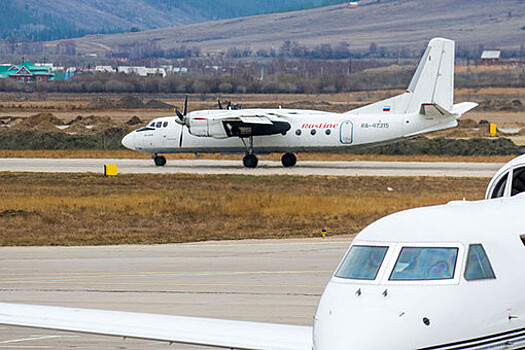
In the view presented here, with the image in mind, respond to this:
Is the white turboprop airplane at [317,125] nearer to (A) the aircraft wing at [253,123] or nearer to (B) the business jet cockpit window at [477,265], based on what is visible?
(A) the aircraft wing at [253,123]

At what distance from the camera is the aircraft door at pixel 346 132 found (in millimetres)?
57031

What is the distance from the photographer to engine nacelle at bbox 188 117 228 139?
5856 cm

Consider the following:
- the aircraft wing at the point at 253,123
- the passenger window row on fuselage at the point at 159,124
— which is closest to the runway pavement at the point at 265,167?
the aircraft wing at the point at 253,123

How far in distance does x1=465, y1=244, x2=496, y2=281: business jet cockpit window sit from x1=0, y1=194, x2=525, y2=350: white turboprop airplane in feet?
0.04

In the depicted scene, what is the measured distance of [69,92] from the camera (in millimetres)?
178250

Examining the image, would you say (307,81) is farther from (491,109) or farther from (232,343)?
(232,343)

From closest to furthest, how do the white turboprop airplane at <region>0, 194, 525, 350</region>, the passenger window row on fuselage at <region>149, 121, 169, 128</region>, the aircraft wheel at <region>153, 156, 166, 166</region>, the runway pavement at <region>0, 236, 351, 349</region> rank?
the white turboprop airplane at <region>0, 194, 525, 350</region> → the runway pavement at <region>0, 236, 351, 349</region> → the passenger window row on fuselage at <region>149, 121, 169, 128</region> → the aircraft wheel at <region>153, 156, 166, 166</region>

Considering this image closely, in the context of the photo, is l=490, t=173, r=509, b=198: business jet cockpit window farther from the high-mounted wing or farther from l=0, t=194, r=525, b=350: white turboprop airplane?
the high-mounted wing

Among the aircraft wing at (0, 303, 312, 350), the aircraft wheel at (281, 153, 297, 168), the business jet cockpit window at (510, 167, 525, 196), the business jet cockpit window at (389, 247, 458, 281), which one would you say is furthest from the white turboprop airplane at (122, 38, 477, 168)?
the business jet cockpit window at (389, 247, 458, 281)

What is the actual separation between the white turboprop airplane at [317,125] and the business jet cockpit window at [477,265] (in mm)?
42741

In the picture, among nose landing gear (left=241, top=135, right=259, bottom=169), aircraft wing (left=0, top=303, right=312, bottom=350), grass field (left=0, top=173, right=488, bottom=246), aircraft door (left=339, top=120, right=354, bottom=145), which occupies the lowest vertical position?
nose landing gear (left=241, top=135, right=259, bottom=169)

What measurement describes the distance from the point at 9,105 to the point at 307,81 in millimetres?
46726

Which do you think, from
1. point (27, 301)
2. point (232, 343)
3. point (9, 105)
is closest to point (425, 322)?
point (232, 343)

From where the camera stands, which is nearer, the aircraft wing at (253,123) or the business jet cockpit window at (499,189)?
the business jet cockpit window at (499,189)
